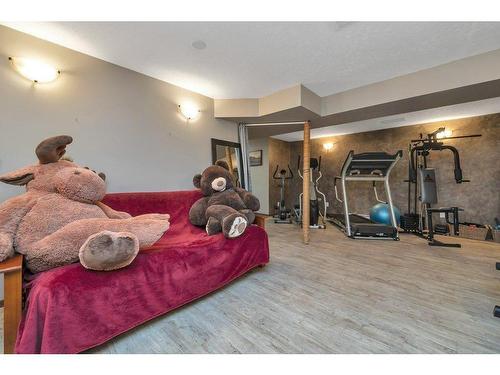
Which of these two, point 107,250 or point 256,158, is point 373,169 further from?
point 107,250

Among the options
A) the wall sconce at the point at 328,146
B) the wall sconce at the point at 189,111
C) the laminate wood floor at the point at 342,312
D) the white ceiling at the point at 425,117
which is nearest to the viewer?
the laminate wood floor at the point at 342,312

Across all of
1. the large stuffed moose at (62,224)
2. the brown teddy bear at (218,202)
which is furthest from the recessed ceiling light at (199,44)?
the large stuffed moose at (62,224)

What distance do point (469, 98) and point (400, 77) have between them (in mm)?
904

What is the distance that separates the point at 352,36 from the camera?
180 centimetres

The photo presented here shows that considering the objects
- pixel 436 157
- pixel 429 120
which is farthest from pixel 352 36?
pixel 436 157

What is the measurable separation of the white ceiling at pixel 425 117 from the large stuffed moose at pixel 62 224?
14.8ft

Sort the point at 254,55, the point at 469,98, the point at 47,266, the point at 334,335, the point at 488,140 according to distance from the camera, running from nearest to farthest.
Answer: the point at 47,266 < the point at 334,335 < the point at 254,55 < the point at 469,98 < the point at 488,140

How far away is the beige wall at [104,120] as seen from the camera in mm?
1638

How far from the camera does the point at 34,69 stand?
167 centimetres

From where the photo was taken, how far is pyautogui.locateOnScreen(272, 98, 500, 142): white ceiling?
3104 mm

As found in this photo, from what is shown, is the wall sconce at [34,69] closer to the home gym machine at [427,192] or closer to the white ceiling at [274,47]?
the white ceiling at [274,47]

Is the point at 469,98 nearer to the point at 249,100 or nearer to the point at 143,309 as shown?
the point at 249,100

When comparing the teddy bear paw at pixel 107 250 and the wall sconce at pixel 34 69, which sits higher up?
the wall sconce at pixel 34 69

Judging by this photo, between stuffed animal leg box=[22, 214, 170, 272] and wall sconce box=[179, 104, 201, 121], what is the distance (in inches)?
79.2
